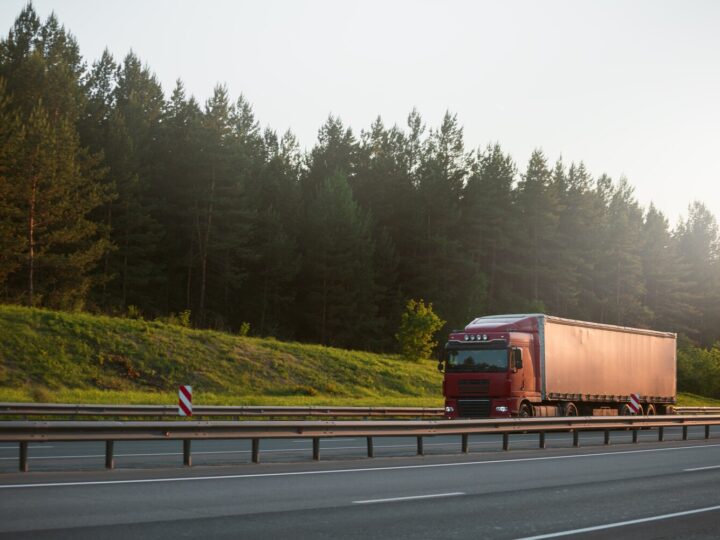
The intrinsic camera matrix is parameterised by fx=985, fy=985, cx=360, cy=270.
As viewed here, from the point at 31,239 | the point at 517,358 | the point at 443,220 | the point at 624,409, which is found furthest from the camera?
the point at 443,220

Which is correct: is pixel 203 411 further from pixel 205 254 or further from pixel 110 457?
pixel 205 254

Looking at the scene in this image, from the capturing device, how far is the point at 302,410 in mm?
33094

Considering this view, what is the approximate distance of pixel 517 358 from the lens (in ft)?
102

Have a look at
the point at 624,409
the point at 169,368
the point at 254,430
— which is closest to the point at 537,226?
the point at 169,368

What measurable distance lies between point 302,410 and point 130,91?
55.8 metres

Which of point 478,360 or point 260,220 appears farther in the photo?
point 260,220

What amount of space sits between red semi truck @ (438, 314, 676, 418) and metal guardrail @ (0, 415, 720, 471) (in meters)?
5.00

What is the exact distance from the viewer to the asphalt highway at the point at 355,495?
1009 cm

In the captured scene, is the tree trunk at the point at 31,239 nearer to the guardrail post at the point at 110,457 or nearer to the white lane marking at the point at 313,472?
the white lane marking at the point at 313,472

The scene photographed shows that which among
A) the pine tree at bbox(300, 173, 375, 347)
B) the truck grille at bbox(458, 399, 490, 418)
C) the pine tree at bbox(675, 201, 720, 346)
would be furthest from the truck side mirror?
the pine tree at bbox(675, 201, 720, 346)

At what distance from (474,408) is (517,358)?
2102 millimetres

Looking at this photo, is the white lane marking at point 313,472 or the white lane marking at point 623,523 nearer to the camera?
the white lane marking at point 623,523

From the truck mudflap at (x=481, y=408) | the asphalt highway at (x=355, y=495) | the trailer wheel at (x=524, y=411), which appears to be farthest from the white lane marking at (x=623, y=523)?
the trailer wheel at (x=524, y=411)

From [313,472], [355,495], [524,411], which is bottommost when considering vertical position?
[313,472]
